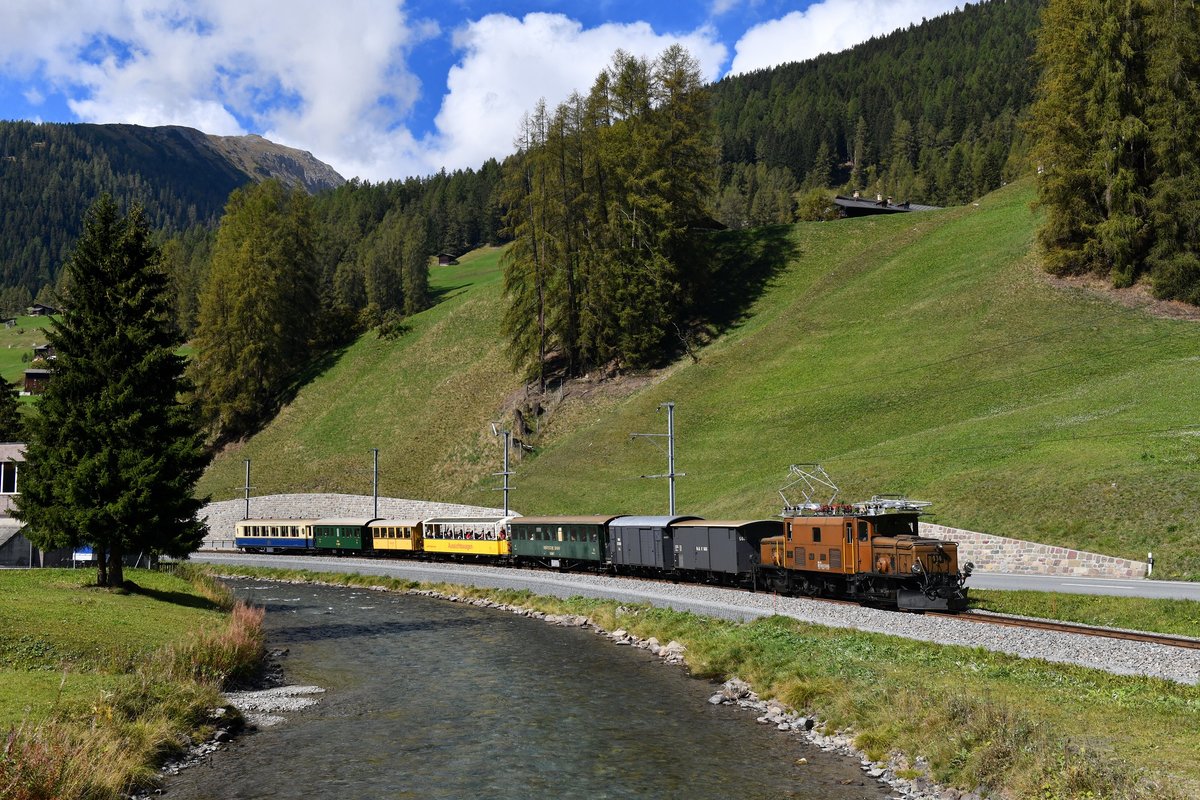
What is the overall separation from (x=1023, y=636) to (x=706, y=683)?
837 cm

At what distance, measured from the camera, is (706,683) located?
2498 centimetres

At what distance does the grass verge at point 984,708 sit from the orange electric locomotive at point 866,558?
13.7 ft

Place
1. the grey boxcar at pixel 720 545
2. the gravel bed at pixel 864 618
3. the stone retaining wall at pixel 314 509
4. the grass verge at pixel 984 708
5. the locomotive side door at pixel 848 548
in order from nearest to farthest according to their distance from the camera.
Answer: the grass verge at pixel 984 708 < the gravel bed at pixel 864 618 < the locomotive side door at pixel 848 548 < the grey boxcar at pixel 720 545 < the stone retaining wall at pixel 314 509

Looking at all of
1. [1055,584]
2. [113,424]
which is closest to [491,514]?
[113,424]

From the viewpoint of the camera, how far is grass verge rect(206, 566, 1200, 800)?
537 inches

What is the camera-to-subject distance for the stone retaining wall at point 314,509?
7581 cm

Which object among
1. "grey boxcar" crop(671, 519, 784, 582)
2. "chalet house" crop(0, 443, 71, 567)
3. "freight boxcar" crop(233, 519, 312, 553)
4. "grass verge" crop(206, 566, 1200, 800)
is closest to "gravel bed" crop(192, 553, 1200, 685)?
"grass verge" crop(206, 566, 1200, 800)

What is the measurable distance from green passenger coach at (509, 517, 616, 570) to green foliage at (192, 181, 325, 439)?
195ft

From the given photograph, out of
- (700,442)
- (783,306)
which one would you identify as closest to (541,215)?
(783,306)

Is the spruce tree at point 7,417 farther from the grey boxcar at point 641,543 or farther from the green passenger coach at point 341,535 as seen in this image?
the grey boxcar at point 641,543

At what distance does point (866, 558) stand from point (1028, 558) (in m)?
9.62

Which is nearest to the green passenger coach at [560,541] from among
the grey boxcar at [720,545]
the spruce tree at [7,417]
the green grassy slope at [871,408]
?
the grey boxcar at [720,545]

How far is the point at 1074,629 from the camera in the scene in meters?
25.4

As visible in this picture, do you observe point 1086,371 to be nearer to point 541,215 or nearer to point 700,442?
point 700,442
